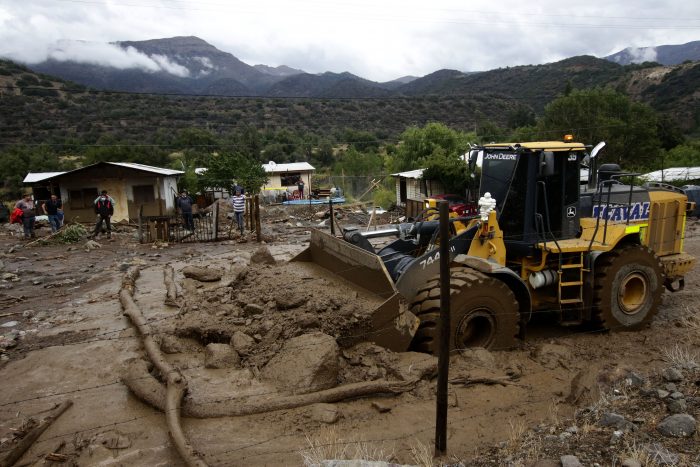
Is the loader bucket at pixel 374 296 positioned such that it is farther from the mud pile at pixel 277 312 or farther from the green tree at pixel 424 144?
the green tree at pixel 424 144

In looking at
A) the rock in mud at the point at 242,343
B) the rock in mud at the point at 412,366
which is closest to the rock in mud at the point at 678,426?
the rock in mud at the point at 412,366

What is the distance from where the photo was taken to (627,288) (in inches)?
319

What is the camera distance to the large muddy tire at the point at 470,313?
6383mm

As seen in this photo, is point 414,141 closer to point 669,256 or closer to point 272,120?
point 669,256

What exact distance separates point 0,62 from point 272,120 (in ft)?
116

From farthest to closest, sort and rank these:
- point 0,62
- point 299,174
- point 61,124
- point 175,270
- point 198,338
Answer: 1. point 0,62
2. point 61,124
3. point 299,174
4. point 175,270
5. point 198,338

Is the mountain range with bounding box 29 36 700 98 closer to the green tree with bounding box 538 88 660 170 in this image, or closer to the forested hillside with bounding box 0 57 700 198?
the forested hillside with bounding box 0 57 700 198

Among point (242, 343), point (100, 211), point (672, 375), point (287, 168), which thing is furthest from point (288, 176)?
point (672, 375)

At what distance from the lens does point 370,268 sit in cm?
680

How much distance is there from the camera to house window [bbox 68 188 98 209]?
24688mm

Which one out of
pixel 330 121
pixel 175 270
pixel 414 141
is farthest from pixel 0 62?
pixel 175 270

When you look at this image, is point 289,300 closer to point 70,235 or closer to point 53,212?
point 70,235

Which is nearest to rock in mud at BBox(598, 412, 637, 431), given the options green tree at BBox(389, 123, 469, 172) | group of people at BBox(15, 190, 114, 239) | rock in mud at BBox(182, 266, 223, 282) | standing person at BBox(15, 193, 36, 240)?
rock in mud at BBox(182, 266, 223, 282)

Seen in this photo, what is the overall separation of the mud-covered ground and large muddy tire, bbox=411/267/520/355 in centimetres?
25
